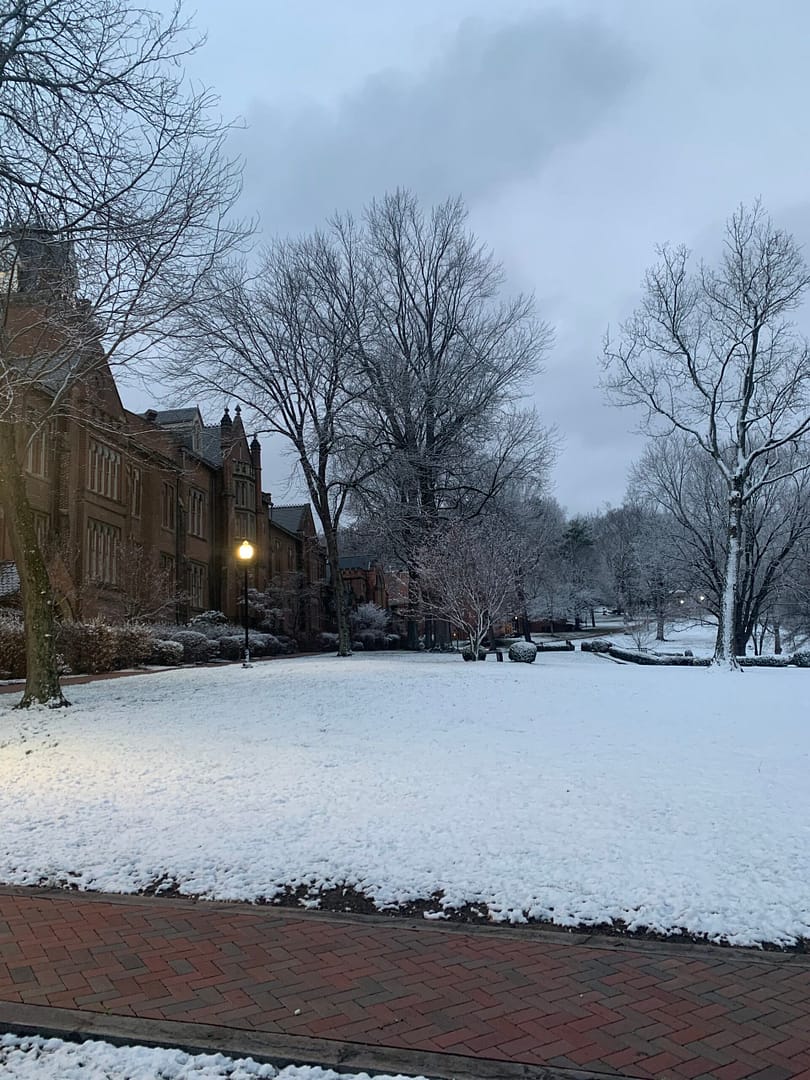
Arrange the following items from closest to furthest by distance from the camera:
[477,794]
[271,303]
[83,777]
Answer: [477,794] → [83,777] → [271,303]

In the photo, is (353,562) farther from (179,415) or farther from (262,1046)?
(262,1046)

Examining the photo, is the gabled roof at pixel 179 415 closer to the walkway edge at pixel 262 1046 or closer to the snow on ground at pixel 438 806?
the snow on ground at pixel 438 806

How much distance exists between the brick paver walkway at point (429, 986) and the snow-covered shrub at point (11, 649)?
14.4 m

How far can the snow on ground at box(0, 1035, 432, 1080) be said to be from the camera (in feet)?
10.6

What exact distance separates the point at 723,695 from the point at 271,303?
1976cm

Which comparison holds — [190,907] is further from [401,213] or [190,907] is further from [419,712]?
[401,213]

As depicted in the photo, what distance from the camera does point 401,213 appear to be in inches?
1375

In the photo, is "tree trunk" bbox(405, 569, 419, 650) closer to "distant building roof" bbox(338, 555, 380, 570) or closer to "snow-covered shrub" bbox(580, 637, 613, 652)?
"snow-covered shrub" bbox(580, 637, 613, 652)

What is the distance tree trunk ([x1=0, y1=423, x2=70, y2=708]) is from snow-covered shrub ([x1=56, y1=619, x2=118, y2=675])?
6918 millimetres

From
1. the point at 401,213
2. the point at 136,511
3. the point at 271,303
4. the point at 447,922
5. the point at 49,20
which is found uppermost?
the point at 401,213

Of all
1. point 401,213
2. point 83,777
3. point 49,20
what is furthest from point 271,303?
point 83,777

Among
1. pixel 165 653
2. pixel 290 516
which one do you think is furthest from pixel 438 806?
pixel 290 516

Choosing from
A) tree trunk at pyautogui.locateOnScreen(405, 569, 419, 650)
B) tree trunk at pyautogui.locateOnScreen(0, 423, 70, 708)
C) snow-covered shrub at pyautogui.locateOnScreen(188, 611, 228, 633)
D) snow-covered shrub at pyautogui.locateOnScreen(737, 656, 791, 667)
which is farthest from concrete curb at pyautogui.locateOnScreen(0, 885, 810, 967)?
snow-covered shrub at pyautogui.locateOnScreen(188, 611, 228, 633)

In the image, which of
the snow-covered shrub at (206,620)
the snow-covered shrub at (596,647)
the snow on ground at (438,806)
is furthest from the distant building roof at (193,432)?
the snow on ground at (438,806)
